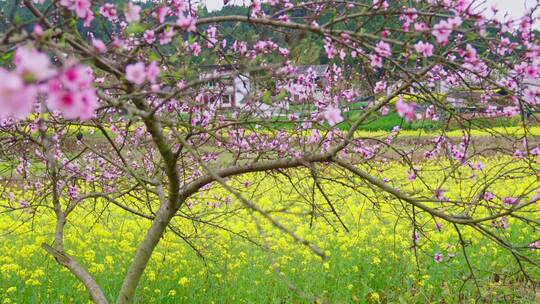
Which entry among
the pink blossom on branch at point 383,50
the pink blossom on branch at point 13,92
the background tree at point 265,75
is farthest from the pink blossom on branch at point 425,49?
the pink blossom on branch at point 13,92

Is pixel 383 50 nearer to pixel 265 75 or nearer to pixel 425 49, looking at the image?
pixel 425 49

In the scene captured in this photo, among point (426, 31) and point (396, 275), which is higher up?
point (396, 275)

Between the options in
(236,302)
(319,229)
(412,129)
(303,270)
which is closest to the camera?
(236,302)

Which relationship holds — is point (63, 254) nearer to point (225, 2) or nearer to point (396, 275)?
point (225, 2)

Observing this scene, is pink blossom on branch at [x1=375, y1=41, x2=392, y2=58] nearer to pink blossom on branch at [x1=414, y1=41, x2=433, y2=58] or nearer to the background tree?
the background tree

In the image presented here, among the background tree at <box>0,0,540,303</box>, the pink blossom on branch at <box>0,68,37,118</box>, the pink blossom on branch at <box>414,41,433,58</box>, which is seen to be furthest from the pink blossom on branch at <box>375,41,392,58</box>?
the pink blossom on branch at <box>0,68,37,118</box>

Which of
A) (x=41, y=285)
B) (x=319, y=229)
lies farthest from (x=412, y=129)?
(x=41, y=285)

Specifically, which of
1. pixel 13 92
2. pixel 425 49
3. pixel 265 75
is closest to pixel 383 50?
pixel 425 49

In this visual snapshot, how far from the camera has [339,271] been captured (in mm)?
6129

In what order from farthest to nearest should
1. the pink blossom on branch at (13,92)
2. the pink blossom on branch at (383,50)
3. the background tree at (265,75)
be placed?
the pink blossom on branch at (383,50) < the background tree at (265,75) < the pink blossom on branch at (13,92)

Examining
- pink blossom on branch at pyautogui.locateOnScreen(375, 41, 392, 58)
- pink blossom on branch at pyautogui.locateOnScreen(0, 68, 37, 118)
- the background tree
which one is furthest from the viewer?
pink blossom on branch at pyautogui.locateOnScreen(375, 41, 392, 58)

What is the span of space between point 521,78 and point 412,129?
862 inches

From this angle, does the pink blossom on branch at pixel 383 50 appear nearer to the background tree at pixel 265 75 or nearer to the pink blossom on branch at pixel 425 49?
the background tree at pixel 265 75

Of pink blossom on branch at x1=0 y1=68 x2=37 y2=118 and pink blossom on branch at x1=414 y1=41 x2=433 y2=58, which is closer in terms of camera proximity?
pink blossom on branch at x1=0 y1=68 x2=37 y2=118
